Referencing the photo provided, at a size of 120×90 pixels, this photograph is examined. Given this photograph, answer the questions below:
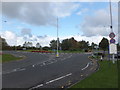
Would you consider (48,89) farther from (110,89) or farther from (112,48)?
(112,48)

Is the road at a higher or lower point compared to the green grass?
lower

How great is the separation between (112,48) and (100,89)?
7328 millimetres

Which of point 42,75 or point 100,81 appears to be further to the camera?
point 42,75

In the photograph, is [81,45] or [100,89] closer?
[100,89]

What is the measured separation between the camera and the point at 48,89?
684 centimetres

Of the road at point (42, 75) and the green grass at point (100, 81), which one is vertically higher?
the green grass at point (100, 81)

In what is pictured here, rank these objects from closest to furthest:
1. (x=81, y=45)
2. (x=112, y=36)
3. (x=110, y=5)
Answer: (x=112, y=36), (x=110, y=5), (x=81, y=45)

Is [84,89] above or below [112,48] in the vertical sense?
below

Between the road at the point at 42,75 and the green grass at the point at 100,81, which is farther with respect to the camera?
the road at the point at 42,75

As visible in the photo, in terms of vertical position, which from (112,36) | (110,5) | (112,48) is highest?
(110,5)

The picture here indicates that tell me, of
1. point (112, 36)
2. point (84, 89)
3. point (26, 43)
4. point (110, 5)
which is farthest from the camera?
point (26, 43)

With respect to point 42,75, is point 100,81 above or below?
above

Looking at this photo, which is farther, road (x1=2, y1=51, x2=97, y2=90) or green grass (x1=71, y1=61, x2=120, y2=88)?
road (x1=2, y1=51, x2=97, y2=90)

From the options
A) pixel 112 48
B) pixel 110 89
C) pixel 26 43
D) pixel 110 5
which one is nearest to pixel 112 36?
pixel 112 48
